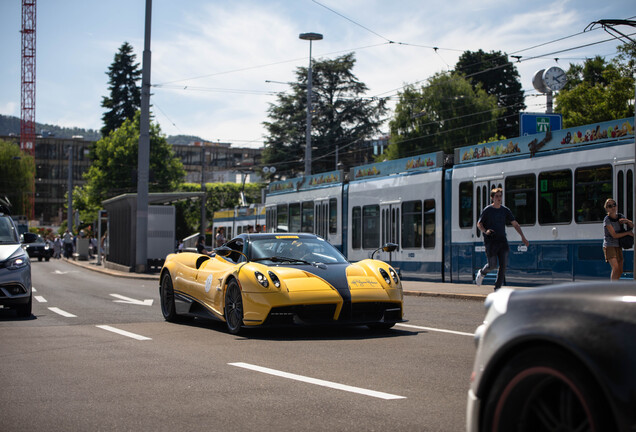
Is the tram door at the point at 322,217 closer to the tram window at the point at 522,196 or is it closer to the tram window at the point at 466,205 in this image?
the tram window at the point at 466,205

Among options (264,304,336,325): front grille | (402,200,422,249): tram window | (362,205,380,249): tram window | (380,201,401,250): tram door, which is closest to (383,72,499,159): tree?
(362,205,380,249): tram window

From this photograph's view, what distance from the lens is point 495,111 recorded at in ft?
198

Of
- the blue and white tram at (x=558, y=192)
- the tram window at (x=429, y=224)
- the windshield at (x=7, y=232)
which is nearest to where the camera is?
the windshield at (x=7, y=232)

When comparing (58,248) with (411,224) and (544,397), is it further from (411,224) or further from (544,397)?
(544,397)

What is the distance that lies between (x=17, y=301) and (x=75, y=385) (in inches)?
266

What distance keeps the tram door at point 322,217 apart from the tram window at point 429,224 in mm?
6738

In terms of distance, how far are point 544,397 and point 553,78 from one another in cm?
2694

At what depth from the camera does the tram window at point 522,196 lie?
17.7 m

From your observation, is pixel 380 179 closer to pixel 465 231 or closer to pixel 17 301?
pixel 465 231

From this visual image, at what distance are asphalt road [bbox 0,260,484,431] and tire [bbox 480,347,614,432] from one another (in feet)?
5.37

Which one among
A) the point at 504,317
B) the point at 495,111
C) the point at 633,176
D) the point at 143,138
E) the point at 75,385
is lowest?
the point at 75,385

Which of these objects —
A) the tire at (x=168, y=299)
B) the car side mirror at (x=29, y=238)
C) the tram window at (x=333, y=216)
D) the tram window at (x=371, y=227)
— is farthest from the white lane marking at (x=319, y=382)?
the tram window at (x=333, y=216)

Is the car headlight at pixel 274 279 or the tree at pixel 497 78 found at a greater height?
the tree at pixel 497 78

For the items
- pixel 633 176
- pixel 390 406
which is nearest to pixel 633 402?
pixel 390 406
